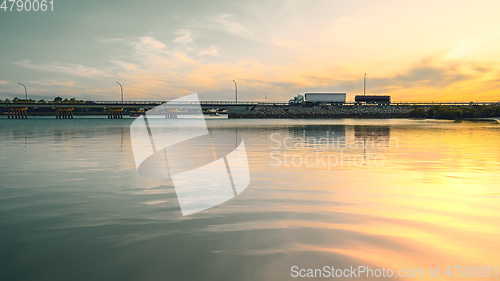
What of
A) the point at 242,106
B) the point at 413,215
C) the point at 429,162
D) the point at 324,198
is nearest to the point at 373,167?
the point at 429,162

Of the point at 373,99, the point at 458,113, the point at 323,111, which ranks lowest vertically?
the point at 458,113

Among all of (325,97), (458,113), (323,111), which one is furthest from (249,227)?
(325,97)

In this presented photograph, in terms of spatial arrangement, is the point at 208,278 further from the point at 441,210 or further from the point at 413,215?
the point at 441,210

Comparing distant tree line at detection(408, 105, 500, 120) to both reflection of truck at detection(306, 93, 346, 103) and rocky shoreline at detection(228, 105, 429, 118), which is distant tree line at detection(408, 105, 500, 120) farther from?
reflection of truck at detection(306, 93, 346, 103)

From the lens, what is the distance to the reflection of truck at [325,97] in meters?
184

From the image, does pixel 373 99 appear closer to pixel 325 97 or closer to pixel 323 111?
pixel 325 97

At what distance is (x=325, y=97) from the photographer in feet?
603

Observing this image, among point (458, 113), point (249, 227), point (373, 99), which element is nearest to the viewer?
point (249, 227)

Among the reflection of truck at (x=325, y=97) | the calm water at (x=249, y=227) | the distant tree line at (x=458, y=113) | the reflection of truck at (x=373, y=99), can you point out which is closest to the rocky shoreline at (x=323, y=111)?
the reflection of truck at (x=325, y=97)

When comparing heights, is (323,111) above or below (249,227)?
above

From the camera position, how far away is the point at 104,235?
22.3ft

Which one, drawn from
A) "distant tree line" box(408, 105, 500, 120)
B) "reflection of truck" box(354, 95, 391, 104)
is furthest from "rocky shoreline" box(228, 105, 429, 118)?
"distant tree line" box(408, 105, 500, 120)

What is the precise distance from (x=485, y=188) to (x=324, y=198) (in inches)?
230

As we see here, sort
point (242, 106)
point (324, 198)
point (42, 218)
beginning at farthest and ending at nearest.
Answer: point (242, 106) → point (324, 198) → point (42, 218)
